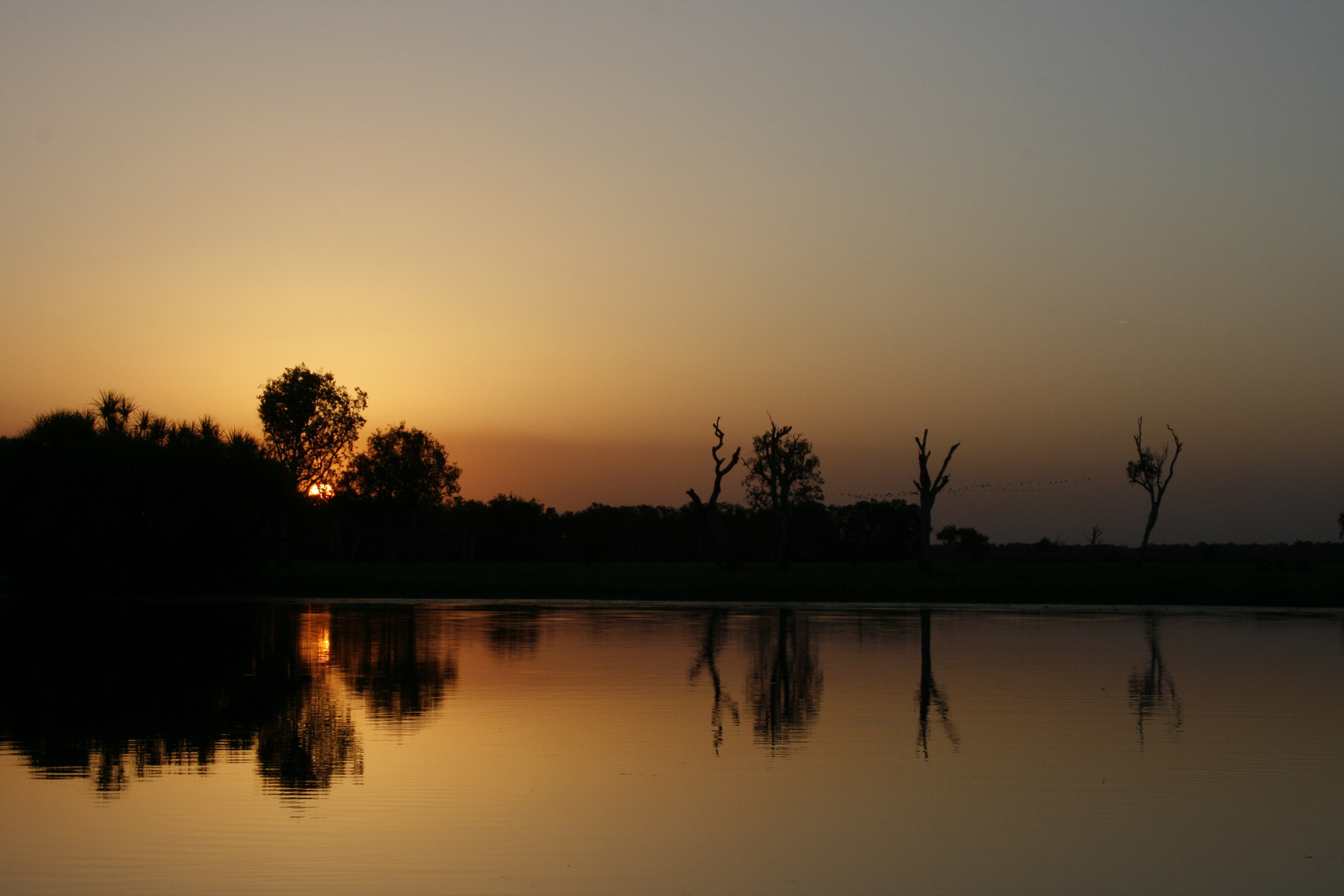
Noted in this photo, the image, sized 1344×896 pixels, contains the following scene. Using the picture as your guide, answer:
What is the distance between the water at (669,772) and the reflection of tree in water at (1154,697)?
12cm

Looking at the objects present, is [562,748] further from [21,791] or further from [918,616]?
[918,616]

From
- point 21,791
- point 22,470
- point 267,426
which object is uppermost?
point 267,426

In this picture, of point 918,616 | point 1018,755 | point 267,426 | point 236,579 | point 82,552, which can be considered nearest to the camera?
point 1018,755

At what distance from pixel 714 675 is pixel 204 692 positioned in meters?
8.16

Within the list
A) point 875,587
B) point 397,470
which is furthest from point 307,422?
point 875,587

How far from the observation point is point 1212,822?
1020 centimetres

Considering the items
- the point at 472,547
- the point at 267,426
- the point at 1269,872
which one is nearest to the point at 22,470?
the point at 267,426

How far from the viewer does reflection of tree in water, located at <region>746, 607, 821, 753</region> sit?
14.6m

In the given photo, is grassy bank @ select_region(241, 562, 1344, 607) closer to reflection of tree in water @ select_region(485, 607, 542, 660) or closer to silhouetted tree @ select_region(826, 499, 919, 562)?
reflection of tree in water @ select_region(485, 607, 542, 660)

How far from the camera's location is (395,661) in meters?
22.8

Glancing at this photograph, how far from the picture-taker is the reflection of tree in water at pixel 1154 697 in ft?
50.5

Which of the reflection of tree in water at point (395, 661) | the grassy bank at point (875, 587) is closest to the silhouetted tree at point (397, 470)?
the grassy bank at point (875, 587)

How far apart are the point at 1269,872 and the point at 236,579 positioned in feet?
159

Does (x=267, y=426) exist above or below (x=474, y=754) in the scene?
above
